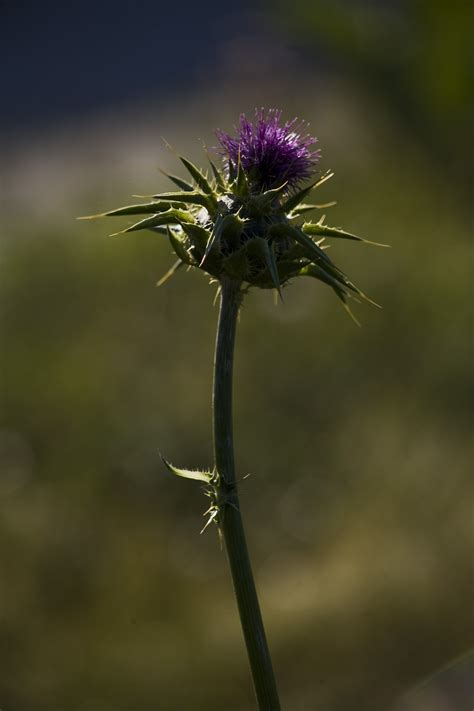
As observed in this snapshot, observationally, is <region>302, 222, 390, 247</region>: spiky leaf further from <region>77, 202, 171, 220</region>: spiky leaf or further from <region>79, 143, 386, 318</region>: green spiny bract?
<region>77, 202, 171, 220</region>: spiky leaf

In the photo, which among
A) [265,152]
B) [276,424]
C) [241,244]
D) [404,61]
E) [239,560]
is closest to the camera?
[239,560]

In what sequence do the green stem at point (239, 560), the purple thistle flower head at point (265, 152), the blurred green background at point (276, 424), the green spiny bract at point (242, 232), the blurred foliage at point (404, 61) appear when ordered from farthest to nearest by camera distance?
the blurred foliage at point (404, 61) → the blurred green background at point (276, 424) → the purple thistle flower head at point (265, 152) → the green spiny bract at point (242, 232) → the green stem at point (239, 560)

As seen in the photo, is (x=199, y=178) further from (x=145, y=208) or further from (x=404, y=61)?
(x=404, y=61)

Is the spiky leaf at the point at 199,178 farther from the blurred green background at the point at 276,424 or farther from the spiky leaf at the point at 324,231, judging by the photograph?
the blurred green background at the point at 276,424

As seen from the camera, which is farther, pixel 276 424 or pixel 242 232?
pixel 276 424

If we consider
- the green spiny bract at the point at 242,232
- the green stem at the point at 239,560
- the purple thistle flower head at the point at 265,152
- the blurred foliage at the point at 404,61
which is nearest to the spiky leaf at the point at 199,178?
the green spiny bract at the point at 242,232

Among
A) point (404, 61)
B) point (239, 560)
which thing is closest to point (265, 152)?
point (239, 560)

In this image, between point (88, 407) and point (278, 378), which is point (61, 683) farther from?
point (278, 378)
